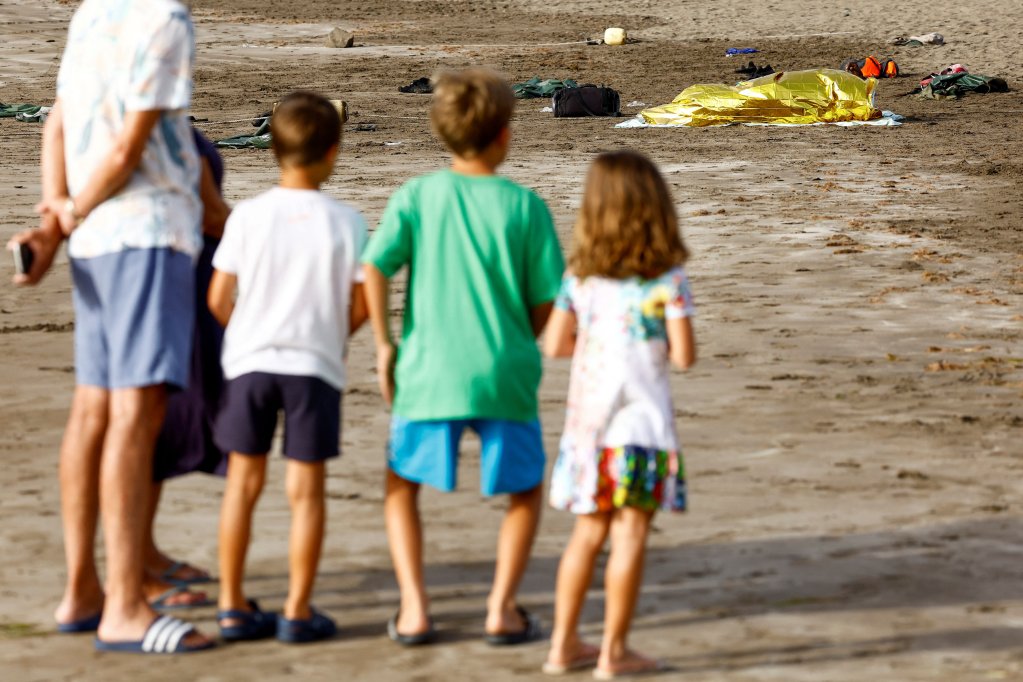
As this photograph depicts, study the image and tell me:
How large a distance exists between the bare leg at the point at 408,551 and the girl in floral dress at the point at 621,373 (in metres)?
0.43

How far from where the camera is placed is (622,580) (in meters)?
4.29

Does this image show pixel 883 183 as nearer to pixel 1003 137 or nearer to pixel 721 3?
pixel 1003 137

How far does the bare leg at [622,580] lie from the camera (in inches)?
169

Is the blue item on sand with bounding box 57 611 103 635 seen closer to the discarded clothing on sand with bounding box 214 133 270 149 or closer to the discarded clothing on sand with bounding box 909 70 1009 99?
the discarded clothing on sand with bounding box 214 133 270 149

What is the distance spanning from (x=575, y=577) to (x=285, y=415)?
2.88 ft

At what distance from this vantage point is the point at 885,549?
566 centimetres

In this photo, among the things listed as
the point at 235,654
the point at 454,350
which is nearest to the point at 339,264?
the point at 454,350

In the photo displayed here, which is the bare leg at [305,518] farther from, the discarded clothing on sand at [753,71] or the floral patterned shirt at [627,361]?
the discarded clothing on sand at [753,71]

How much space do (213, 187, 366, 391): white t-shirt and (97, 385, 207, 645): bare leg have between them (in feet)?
0.87

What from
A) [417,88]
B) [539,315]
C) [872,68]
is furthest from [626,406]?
[872,68]

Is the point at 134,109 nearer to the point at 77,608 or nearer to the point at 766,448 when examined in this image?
the point at 77,608

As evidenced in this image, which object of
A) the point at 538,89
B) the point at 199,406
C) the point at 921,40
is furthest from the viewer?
the point at 921,40

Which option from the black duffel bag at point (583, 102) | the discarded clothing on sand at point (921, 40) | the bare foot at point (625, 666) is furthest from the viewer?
the discarded clothing on sand at point (921, 40)

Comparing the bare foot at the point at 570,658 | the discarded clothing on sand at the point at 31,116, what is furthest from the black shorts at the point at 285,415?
the discarded clothing on sand at the point at 31,116
